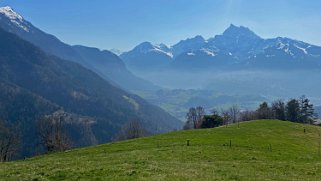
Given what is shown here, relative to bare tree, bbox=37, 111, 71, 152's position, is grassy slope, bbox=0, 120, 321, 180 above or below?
below

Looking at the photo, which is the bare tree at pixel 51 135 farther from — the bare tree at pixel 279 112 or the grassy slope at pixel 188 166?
the bare tree at pixel 279 112

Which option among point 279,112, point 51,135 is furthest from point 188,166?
point 279,112

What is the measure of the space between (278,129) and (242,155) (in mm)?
45042

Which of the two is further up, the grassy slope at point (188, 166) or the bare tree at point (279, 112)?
the bare tree at point (279, 112)

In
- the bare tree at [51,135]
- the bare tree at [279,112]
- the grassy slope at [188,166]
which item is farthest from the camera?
the bare tree at [279,112]

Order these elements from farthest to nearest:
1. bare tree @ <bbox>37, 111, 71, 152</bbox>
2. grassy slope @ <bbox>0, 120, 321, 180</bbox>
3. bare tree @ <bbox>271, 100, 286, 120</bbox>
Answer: bare tree @ <bbox>271, 100, 286, 120</bbox> < bare tree @ <bbox>37, 111, 71, 152</bbox> < grassy slope @ <bbox>0, 120, 321, 180</bbox>

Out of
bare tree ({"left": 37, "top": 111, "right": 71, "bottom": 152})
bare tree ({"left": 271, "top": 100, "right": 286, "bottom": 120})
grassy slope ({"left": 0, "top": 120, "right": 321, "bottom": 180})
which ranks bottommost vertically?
grassy slope ({"left": 0, "top": 120, "right": 321, "bottom": 180})

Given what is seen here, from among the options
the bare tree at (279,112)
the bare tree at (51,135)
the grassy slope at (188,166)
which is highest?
the bare tree at (279,112)

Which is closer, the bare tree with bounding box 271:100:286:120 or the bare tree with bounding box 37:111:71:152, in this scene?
the bare tree with bounding box 37:111:71:152

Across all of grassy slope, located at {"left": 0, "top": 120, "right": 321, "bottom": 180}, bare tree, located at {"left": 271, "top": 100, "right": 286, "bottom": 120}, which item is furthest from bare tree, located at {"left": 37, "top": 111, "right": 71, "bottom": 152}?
bare tree, located at {"left": 271, "top": 100, "right": 286, "bottom": 120}

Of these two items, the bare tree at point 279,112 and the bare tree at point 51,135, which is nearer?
the bare tree at point 51,135

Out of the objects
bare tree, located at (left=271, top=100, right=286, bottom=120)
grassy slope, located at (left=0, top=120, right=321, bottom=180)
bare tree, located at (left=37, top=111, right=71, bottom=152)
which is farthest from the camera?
bare tree, located at (left=271, top=100, right=286, bottom=120)

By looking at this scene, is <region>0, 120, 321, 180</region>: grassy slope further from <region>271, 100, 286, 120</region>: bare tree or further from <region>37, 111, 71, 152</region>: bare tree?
<region>271, 100, 286, 120</region>: bare tree

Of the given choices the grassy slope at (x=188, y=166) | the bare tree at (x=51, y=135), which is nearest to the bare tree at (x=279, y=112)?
the bare tree at (x=51, y=135)
